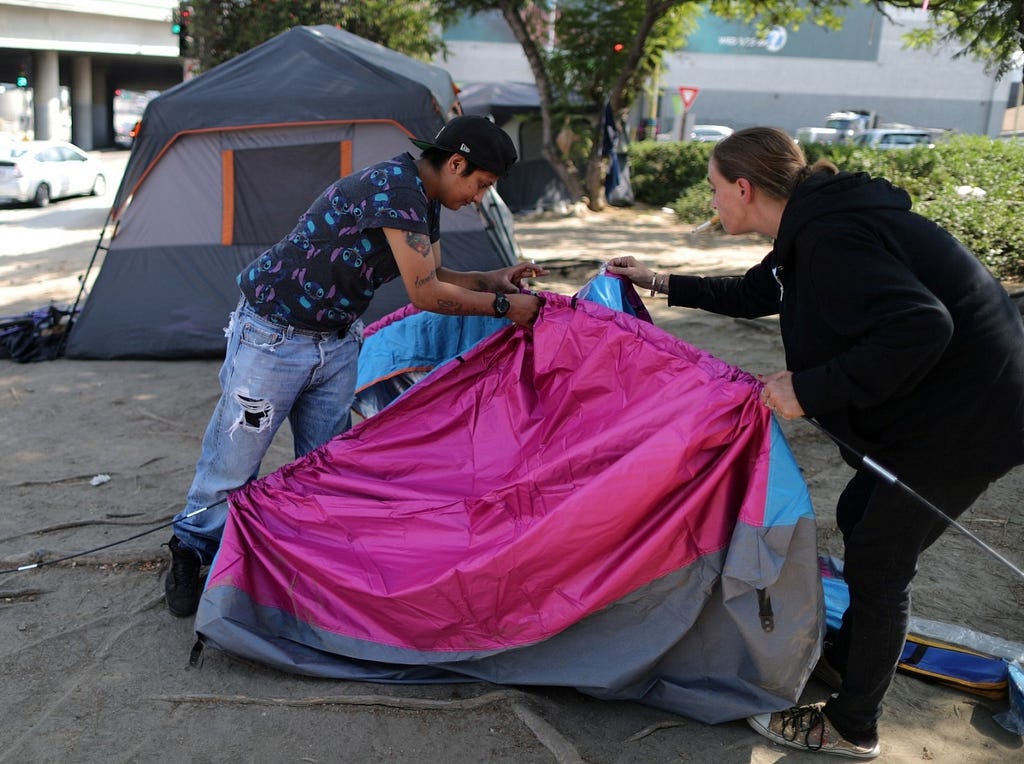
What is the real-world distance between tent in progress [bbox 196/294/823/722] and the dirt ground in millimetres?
108

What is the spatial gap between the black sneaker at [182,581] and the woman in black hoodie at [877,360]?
203 cm

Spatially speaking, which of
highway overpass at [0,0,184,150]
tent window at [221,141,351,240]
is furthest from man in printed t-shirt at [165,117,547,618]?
highway overpass at [0,0,184,150]

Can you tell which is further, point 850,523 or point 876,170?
point 876,170

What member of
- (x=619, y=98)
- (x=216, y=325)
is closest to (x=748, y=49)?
(x=619, y=98)

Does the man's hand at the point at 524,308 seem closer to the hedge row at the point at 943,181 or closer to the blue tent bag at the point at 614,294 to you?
the blue tent bag at the point at 614,294

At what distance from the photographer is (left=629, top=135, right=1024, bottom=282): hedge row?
917 cm

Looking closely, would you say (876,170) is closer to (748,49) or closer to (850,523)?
(850,523)

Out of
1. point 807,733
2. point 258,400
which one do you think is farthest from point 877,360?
point 258,400

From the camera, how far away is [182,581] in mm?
3230

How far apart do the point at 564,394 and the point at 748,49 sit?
3726 centimetres

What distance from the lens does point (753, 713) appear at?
257cm

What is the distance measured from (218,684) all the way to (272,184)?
15.3 ft

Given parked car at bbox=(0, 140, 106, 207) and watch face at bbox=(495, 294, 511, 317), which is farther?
parked car at bbox=(0, 140, 106, 207)

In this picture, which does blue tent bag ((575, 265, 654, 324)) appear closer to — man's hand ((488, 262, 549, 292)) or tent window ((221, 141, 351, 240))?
man's hand ((488, 262, 549, 292))
